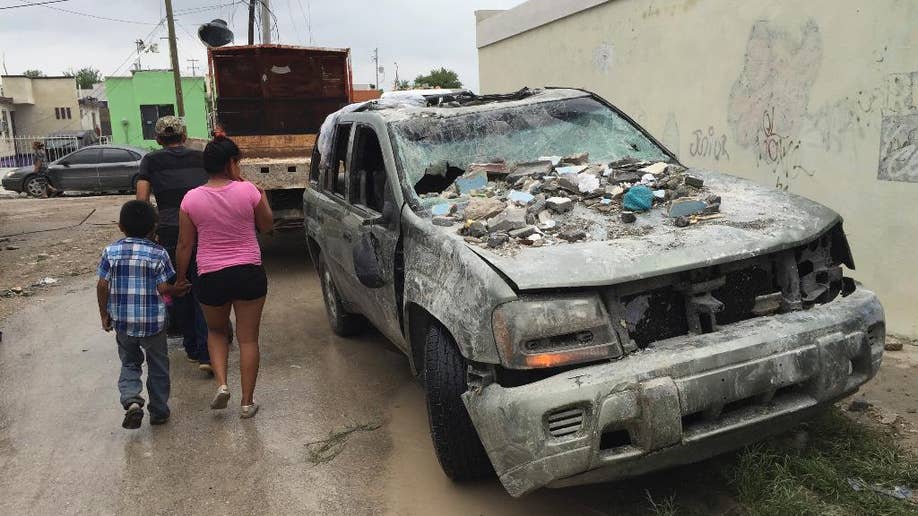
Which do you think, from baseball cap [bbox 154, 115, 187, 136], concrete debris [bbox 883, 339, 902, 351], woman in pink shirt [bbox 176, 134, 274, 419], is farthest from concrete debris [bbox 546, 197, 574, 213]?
baseball cap [bbox 154, 115, 187, 136]

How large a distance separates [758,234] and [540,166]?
4.36 feet

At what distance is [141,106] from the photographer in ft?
109

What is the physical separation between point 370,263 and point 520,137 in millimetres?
1207

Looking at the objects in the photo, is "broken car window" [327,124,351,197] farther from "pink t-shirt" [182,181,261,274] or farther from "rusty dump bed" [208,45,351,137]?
"rusty dump bed" [208,45,351,137]

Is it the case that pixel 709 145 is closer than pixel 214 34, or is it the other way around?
pixel 709 145

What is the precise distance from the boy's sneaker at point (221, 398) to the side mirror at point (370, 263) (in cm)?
110

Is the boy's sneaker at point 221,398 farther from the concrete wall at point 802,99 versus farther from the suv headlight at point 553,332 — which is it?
the concrete wall at point 802,99

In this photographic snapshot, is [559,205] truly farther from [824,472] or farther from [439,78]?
[439,78]

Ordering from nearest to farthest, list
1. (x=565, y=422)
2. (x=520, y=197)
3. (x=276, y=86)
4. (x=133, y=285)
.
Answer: (x=565, y=422) < (x=520, y=197) < (x=133, y=285) < (x=276, y=86)

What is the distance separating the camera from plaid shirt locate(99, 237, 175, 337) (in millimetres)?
3984

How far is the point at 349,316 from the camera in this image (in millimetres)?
5734

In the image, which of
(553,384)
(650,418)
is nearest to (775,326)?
(650,418)

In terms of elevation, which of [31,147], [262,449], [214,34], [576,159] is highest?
[214,34]

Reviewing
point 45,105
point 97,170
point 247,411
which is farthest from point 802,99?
point 45,105
